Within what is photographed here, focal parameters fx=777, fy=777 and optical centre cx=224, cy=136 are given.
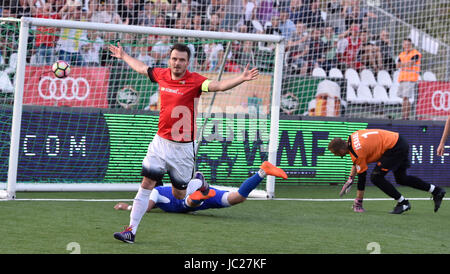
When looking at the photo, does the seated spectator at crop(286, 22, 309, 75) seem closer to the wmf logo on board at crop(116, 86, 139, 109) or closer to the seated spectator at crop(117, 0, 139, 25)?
the seated spectator at crop(117, 0, 139, 25)

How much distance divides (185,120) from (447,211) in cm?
530

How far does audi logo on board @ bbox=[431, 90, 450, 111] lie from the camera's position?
19.0 m

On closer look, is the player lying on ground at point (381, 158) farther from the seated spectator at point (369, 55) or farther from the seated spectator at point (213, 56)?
the seated spectator at point (369, 55)

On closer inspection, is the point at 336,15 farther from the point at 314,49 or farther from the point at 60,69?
the point at 60,69

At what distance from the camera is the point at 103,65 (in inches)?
565

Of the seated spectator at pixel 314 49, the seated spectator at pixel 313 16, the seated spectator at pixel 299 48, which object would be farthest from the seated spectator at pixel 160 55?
the seated spectator at pixel 313 16


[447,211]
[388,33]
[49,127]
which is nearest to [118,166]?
[49,127]

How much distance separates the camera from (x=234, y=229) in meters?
8.85

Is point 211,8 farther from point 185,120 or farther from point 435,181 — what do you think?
point 185,120

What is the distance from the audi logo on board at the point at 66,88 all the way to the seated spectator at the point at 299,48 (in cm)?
527

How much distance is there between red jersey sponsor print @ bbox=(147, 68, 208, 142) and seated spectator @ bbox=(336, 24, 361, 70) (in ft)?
34.8

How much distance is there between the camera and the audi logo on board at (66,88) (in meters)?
14.2

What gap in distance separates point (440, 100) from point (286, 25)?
170 inches

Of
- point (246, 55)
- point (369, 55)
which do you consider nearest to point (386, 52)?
point (369, 55)
